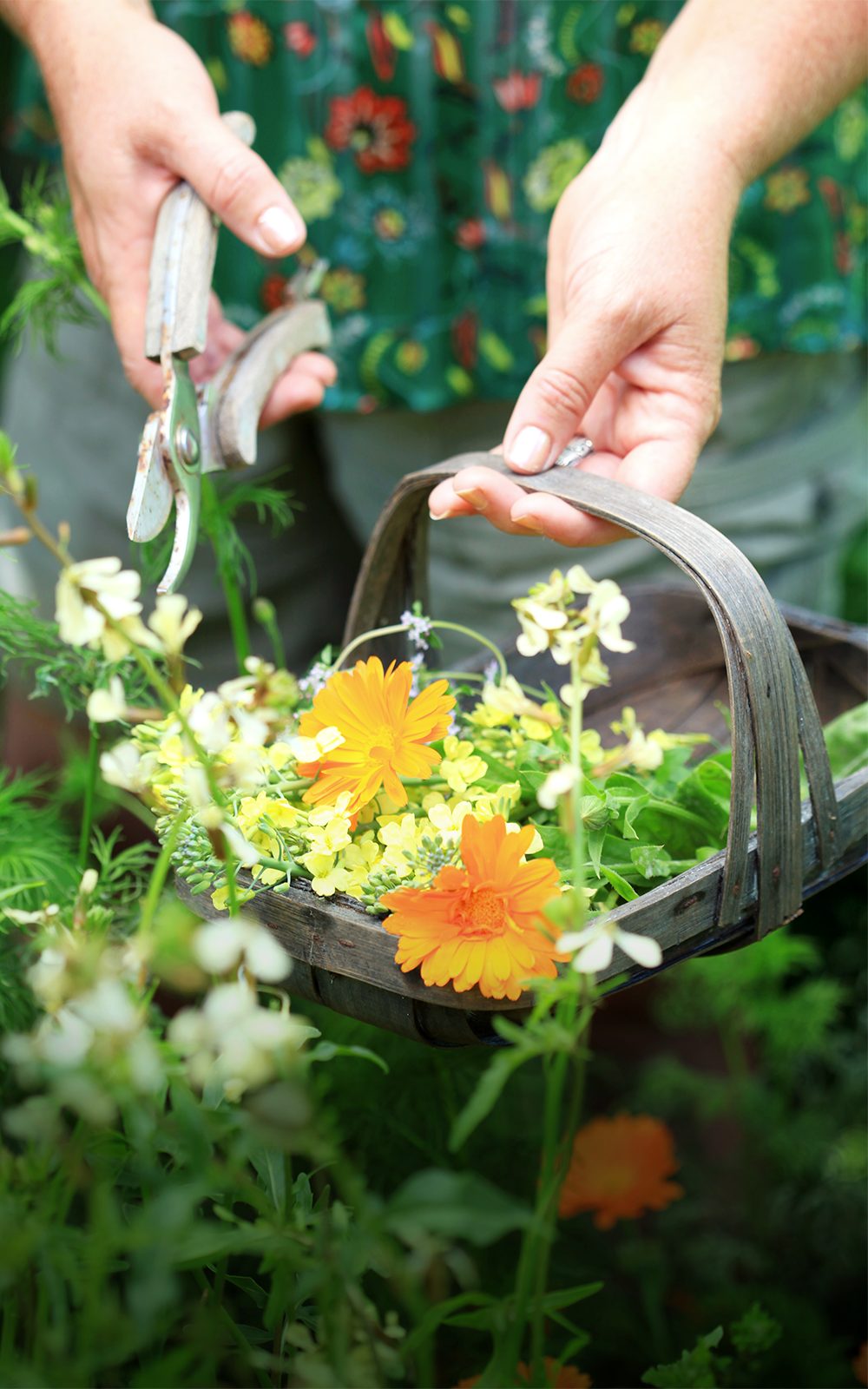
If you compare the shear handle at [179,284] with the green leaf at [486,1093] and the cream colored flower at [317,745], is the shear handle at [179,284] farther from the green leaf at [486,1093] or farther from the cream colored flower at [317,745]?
the green leaf at [486,1093]

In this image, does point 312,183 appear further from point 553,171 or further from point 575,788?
point 575,788

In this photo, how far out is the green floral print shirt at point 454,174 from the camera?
3.29 ft

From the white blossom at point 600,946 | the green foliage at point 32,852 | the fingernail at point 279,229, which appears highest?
the fingernail at point 279,229

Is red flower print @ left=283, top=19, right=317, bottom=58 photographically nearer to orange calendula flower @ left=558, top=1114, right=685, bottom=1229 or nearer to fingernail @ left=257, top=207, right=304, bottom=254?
fingernail @ left=257, top=207, right=304, bottom=254

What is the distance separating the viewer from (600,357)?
2.19 ft

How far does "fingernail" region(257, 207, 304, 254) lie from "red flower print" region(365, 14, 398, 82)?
14.4 inches

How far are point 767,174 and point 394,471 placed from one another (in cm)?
42

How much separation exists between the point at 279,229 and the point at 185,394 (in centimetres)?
13

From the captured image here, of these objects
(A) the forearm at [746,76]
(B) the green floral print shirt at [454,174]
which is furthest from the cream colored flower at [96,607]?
(B) the green floral print shirt at [454,174]

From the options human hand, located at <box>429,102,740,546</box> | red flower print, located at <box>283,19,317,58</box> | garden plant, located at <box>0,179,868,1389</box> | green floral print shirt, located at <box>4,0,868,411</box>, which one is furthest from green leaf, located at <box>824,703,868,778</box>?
red flower print, located at <box>283,19,317,58</box>

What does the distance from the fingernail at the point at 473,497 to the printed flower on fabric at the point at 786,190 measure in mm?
600

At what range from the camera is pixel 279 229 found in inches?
28.2

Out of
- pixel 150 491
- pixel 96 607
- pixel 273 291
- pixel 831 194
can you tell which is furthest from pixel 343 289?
pixel 96 607

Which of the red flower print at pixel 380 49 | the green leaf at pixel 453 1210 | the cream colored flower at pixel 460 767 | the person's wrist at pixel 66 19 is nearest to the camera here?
the green leaf at pixel 453 1210
